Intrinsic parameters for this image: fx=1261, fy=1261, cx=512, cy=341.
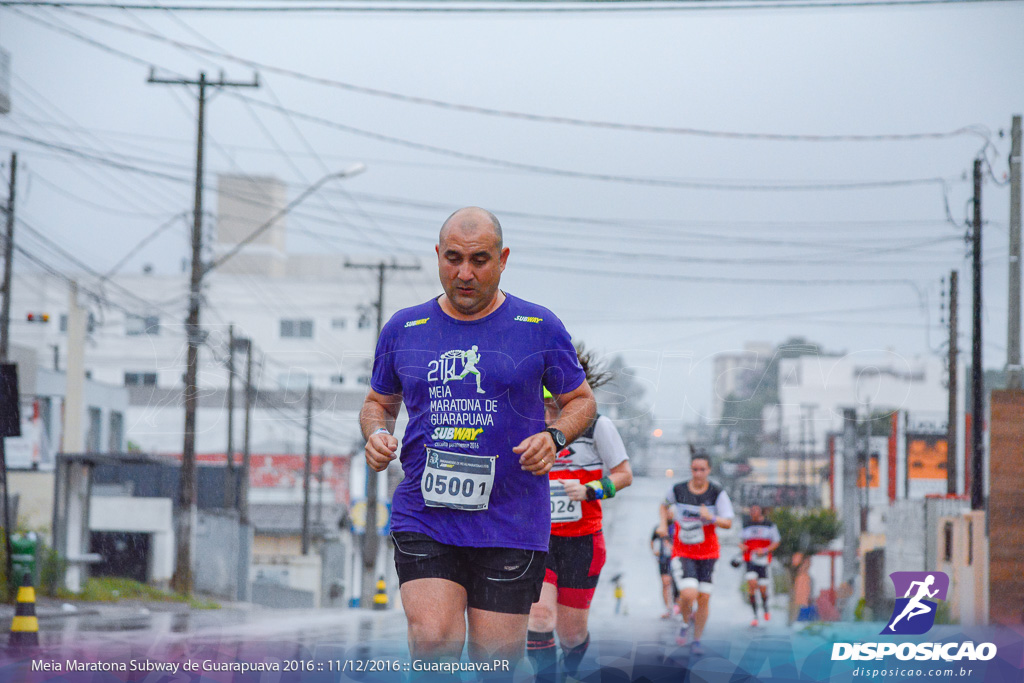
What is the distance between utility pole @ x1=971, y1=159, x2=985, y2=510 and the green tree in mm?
22159

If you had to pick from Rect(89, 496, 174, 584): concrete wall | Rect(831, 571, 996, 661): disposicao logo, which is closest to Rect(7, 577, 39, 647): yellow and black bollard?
Rect(831, 571, 996, 661): disposicao logo

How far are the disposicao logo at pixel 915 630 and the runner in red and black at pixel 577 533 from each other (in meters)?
1.41

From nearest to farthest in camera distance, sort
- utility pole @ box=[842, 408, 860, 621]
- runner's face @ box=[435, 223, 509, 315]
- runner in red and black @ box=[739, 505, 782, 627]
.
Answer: runner's face @ box=[435, 223, 509, 315], runner in red and black @ box=[739, 505, 782, 627], utility pole @ box=[842, 408, 860, 621]

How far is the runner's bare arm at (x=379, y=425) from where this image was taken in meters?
4.02

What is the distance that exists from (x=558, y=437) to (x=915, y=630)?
257 cm

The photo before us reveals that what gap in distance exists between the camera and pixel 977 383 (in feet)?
61.5

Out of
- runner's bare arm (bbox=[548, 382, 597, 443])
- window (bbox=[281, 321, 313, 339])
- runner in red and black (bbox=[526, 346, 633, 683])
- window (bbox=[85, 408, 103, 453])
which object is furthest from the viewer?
window (bbox=[281, 321, 313, 339])

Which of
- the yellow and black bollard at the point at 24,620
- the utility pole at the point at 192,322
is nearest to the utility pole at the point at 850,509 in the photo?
the utility pole at the point at 192,322

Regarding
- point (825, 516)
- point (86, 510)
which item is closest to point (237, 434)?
point (825, 516)

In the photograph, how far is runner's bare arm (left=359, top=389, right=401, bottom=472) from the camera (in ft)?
13.2

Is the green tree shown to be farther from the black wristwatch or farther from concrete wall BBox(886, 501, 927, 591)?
the black wristwatch

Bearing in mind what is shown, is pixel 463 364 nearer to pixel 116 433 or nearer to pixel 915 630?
pixel 915 630

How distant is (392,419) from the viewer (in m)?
4.68

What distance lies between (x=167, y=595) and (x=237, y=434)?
104 feet
